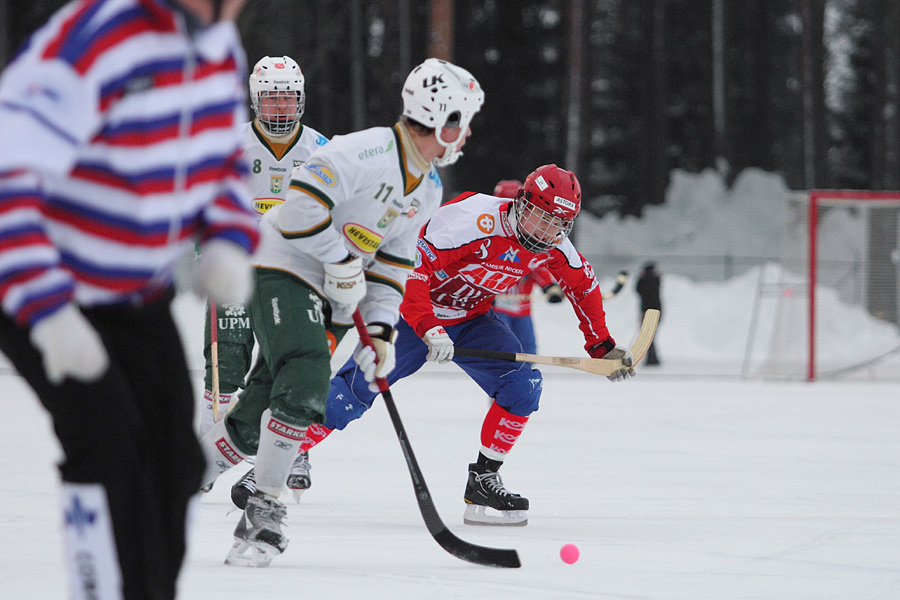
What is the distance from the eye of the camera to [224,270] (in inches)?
75.0

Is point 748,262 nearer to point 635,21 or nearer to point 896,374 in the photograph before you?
point 896,374

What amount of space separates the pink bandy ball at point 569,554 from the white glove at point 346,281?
0.91 m

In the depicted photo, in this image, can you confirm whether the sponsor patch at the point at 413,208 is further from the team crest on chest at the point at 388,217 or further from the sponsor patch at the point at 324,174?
the sponsor patch at the point at 324,174

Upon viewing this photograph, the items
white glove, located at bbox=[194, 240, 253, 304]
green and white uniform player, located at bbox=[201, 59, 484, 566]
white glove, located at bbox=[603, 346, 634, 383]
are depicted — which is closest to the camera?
white glove, located at bbox=[194, 240, 253, 304]

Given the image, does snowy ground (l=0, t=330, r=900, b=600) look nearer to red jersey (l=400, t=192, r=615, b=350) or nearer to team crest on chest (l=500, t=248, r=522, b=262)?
red jersey (l=400, t=192, r=615, b=350)

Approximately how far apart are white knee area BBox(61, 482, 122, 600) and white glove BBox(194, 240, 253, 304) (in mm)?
367

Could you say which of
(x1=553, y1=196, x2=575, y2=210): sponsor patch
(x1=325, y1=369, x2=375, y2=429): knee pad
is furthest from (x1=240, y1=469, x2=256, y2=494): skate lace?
(x1=553, y1=196, x2=575, y2=210): sponsor patch

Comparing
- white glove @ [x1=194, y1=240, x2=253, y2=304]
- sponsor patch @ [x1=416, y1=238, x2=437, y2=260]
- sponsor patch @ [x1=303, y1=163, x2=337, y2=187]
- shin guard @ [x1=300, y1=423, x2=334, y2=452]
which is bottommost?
shin guard @ [x1=300, y1=423, x2=334, y2=452]

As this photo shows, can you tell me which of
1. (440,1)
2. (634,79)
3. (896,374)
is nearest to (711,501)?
(896,374)

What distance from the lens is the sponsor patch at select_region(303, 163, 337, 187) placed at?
312cm

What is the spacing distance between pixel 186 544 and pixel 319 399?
3.73 feet

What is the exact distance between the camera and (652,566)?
323cm

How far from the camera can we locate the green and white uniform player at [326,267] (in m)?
3.08

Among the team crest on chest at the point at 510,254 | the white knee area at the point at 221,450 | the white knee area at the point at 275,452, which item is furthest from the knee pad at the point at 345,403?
the white knee area at the point at 275,452
